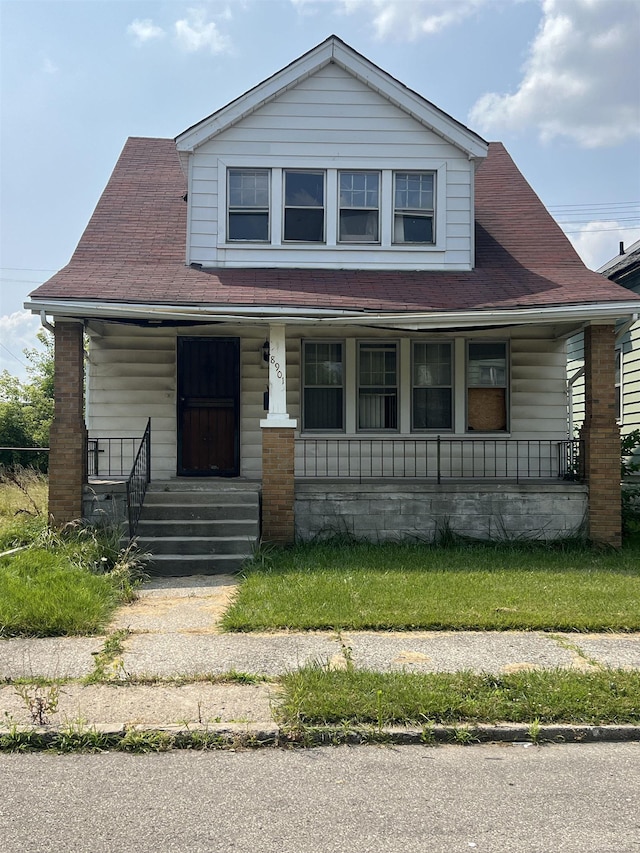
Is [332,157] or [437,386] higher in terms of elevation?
[332,157]

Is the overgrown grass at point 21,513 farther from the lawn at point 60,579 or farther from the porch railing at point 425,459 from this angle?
the porch railing at point 425,459

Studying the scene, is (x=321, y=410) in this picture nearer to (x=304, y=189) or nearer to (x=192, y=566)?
(x=304, y=189)

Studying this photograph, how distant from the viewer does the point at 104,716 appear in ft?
15.4

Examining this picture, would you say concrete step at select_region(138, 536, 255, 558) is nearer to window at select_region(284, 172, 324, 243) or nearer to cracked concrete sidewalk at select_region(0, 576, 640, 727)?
cracked concrete sidewalk at select_region(0, 576, 640, 727)

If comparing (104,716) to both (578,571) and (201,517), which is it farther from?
(578,571)

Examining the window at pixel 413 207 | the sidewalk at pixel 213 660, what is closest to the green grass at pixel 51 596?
the sidewalk at pixel 213 660

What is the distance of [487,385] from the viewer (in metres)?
12.5

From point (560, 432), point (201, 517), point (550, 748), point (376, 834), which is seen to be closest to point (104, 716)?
point (376, 834)

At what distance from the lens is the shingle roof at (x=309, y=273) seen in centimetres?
1067

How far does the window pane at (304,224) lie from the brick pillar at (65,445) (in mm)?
4068

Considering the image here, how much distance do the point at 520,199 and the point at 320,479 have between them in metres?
7.34

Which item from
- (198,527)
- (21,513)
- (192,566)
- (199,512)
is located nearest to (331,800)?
(192,566)

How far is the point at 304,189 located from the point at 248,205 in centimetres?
98

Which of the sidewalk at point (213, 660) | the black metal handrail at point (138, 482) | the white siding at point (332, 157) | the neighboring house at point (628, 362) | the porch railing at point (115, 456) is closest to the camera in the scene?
the sidewalk at point (213, 660)
